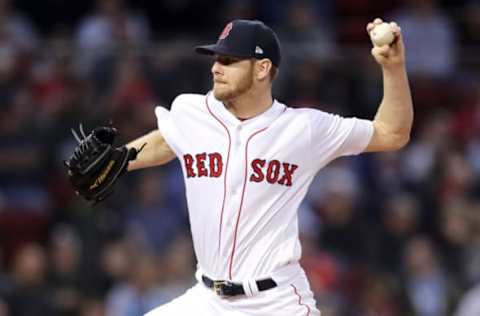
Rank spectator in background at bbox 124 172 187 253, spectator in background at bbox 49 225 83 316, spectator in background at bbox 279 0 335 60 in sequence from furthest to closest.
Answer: spectator in background at bbox 279 0 335 60
spectator in background at bbox 124 172 187 253
spectator in background at bbox 49 225 83 316

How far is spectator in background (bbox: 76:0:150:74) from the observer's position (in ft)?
37.7

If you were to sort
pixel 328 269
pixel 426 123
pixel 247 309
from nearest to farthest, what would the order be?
pixel 247 309
pixel 328 269
pixel 426 123

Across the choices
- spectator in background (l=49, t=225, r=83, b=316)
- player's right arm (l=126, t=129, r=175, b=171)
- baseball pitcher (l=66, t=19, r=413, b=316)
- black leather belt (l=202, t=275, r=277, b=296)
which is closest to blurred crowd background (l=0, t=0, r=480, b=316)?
spectator in background (l=49, t=225, r=83, b=316)

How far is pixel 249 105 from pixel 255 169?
0.33 metres

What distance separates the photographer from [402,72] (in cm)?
638

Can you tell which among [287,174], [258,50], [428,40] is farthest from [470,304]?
[258,50]

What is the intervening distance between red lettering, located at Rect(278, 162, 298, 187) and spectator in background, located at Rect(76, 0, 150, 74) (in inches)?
215

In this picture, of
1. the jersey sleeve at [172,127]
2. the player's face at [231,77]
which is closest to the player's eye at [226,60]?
the player's face at [231,77]

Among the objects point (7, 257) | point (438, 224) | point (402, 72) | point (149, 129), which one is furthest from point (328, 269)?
point (402, 72)

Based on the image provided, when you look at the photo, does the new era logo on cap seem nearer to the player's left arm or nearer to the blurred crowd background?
the player's left arm

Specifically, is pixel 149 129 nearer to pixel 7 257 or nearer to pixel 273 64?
pixel 7 257

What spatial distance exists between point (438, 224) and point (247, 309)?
5846 mm

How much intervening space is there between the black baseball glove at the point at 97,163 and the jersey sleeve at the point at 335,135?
2.88 feet

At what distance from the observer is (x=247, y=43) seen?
6.25 m
